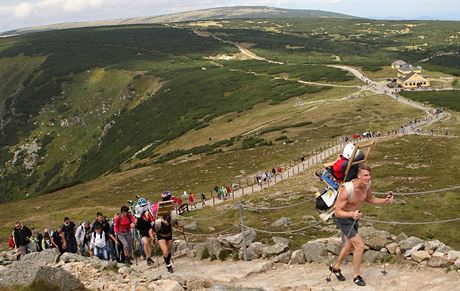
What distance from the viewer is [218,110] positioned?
115 metres

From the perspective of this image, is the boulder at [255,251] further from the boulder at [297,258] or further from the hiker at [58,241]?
the hiker at [58,241]

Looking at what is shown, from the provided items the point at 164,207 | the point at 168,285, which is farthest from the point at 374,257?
the point at 164,207

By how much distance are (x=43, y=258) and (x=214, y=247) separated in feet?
20.8

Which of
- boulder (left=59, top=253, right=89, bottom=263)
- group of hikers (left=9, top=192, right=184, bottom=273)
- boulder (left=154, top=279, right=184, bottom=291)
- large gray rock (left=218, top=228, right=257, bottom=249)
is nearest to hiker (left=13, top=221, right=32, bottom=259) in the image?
group of hikers (left=9, top=192, right=184, bottom=273)

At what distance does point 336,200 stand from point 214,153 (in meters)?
55.9

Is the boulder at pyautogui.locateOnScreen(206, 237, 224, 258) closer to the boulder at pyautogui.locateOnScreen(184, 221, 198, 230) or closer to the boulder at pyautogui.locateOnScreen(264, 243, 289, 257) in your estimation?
the boulder at pyautogui.locateOnScreen(264, 243, 289, 257)

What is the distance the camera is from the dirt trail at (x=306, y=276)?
11.6 metres

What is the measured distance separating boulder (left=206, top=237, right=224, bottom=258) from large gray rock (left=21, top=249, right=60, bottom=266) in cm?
A: 568

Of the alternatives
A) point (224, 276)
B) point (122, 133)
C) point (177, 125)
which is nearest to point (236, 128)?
point (177, 125)

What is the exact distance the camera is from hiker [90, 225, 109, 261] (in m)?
18.3

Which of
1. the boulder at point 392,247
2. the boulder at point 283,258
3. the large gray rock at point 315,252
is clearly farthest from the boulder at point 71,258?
the boulder at point 392,247

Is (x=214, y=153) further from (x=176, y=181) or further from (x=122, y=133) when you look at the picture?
(x=122, y=133)

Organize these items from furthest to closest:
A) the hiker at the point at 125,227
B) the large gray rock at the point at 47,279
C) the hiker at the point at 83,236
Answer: the hiker at the point at 83,236, the hiker at the point at 125,227, the large gray rock at the point at 47,279

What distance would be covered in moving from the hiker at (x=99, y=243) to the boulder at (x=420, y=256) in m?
11.5
